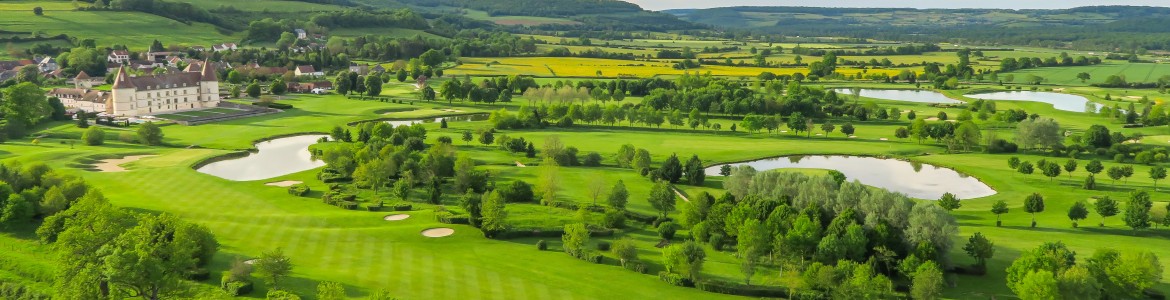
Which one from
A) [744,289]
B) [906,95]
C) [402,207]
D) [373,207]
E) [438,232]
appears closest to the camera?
[744,289]

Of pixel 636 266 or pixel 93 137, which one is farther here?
pixel 93 137

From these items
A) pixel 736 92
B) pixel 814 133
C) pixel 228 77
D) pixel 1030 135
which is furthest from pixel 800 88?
pixel 228 77

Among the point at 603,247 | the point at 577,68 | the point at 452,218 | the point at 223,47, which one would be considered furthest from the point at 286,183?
the point at 223,47

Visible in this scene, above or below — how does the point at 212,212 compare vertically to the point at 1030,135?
below

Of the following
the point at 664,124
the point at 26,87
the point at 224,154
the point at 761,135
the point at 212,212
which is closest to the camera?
the point at 212,212

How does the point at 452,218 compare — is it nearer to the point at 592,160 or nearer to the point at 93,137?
the point at 592,160

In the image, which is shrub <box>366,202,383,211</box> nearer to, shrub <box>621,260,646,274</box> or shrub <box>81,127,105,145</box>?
shrub <box>621,260,646,274</box>

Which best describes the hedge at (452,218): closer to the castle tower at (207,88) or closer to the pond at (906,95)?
the castle tower at (207,88)

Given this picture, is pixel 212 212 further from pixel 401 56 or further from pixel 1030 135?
pixel 401 56
